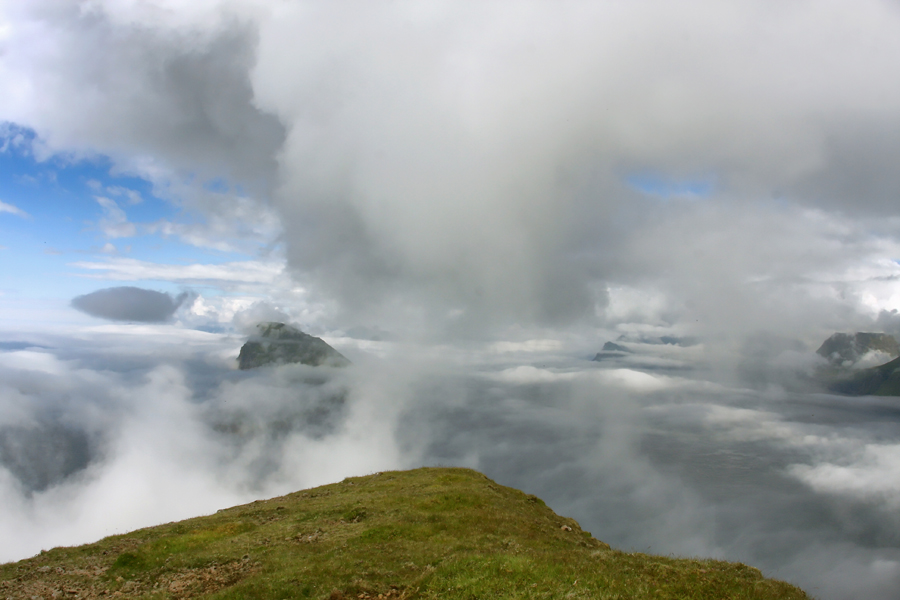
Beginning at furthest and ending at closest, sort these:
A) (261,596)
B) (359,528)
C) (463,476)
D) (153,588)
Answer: (463,476)
(359,528)
(153,588)
(261,596)

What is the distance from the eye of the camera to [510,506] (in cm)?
4747

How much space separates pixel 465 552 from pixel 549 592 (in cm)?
987

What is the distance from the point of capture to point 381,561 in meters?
28.4

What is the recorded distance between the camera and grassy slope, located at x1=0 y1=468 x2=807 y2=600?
2156 centimetres

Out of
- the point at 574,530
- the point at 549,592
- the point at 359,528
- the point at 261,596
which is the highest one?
the point at 549,592

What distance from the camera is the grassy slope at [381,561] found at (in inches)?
849

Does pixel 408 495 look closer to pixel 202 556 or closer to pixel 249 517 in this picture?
pixel 249 517

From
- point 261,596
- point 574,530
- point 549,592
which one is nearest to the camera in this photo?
point 549,592

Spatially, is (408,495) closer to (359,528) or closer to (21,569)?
(359,528)

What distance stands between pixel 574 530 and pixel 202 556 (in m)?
31.5

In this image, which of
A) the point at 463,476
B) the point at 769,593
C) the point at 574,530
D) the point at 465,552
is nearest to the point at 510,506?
the point at 574,530

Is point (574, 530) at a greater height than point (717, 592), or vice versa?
point (717, 592)

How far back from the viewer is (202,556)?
3291 cm

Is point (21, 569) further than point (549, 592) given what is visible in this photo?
Yes
